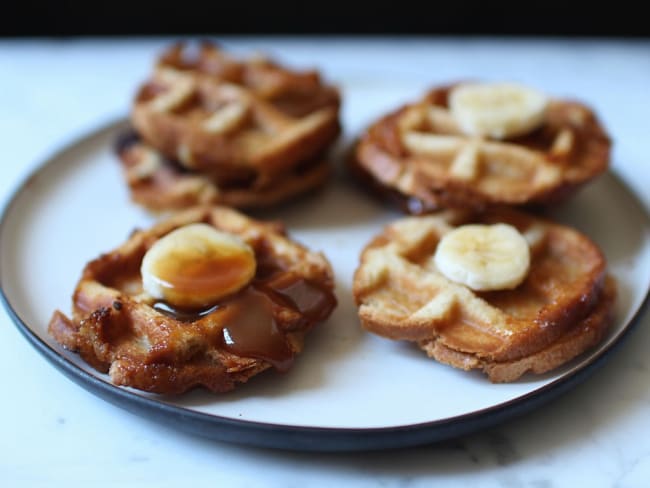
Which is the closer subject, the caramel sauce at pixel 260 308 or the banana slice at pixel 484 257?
the caramel sauce at pixel 260 308

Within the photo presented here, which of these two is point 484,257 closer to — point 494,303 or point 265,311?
point 494,303

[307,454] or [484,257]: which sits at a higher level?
[484,257]

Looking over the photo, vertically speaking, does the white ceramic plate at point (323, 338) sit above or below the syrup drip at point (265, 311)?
below

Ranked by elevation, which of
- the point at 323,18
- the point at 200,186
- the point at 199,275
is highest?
the point at 199,275

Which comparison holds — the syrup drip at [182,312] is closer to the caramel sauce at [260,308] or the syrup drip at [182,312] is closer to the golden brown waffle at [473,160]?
the caramel sauce at [260,308]

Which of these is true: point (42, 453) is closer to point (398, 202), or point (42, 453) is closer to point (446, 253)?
point (446, 253)

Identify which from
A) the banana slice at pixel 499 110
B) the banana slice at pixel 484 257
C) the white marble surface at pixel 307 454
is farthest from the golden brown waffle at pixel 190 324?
the banana slice at pixel 499 110

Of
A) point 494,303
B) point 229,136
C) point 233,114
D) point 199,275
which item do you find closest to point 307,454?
point 199,275
